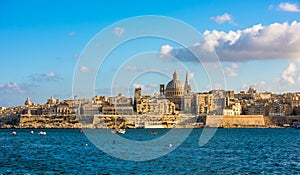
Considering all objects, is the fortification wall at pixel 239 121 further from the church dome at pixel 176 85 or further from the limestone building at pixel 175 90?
the church dome at pixel 176 85

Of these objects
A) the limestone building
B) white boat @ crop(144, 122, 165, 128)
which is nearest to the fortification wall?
white boat @ crop(144, 122, 165, 128)

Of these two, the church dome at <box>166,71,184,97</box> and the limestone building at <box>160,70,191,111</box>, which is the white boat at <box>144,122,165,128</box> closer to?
the limestone building at <box>160,70,191,111</box>

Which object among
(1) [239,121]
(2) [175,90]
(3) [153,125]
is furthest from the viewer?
(2) [175,90]

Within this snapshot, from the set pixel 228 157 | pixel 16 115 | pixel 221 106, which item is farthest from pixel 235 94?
pixel 228 157

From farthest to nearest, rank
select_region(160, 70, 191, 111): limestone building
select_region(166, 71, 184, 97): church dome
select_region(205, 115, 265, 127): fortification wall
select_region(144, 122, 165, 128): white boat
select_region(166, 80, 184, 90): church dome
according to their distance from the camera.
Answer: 1. select_region(166, 80, 184, 90): church dome
2. select_region(166, 71, 184, 97): church dome
3. select_region(160, 70, 191, 111): limestone building
4. select_region(205, 115, 265, 127): fortification wall
5. select_region(144, 122, 165, 128): white boat

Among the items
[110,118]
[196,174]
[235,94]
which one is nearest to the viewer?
[196,174]

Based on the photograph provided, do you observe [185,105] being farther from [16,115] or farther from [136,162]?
[136,162]

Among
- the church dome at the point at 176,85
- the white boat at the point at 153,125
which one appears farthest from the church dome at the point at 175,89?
the white boat at the point at 153,125

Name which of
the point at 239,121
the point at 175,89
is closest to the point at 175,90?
the point at 175,89

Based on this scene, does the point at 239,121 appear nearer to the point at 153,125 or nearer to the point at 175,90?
the point at 153,125

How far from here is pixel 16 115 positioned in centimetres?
10394

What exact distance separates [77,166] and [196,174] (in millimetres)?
5595

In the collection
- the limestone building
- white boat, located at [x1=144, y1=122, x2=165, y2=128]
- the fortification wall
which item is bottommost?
white boat, located at [x1=144, y1=122, x2=165, y2=128]

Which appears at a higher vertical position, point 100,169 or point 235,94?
point 235,94
